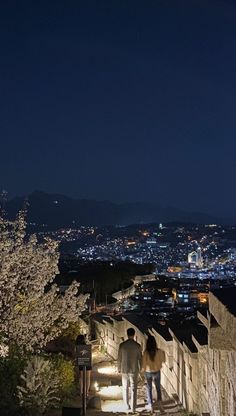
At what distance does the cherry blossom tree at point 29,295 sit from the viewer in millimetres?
10578

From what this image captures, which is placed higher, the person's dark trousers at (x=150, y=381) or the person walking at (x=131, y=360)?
the person walking at (x=131, y=360)

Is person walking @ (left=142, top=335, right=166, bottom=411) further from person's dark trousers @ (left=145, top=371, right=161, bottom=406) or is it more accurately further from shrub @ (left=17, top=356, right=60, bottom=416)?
shrub @ (left=17, top=356, right=60, bottom=416)

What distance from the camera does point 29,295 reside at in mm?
11273

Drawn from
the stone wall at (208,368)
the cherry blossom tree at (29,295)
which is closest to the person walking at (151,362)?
the stone wall at (208,368)

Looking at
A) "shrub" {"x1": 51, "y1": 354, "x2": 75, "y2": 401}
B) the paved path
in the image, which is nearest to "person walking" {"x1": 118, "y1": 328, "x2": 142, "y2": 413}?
the paved path

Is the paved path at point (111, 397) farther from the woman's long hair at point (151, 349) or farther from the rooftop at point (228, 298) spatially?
the rooftop at point (228, 298)

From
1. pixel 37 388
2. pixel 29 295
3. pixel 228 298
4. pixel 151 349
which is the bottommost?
pixel 37 388

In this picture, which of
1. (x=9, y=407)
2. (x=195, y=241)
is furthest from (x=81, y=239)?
(x=9, y=407)

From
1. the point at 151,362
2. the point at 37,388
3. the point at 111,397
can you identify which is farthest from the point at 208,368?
the point at 111,397

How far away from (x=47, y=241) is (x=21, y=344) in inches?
118

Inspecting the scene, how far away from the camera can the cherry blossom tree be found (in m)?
10.6

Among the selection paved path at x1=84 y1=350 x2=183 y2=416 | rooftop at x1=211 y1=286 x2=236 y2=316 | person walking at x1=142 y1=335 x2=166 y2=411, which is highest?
rooftop at x1=211 y1=286 x2=236 y2=316

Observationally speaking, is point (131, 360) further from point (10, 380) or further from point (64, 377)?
point (10, 380)

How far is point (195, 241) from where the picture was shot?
430 ft
